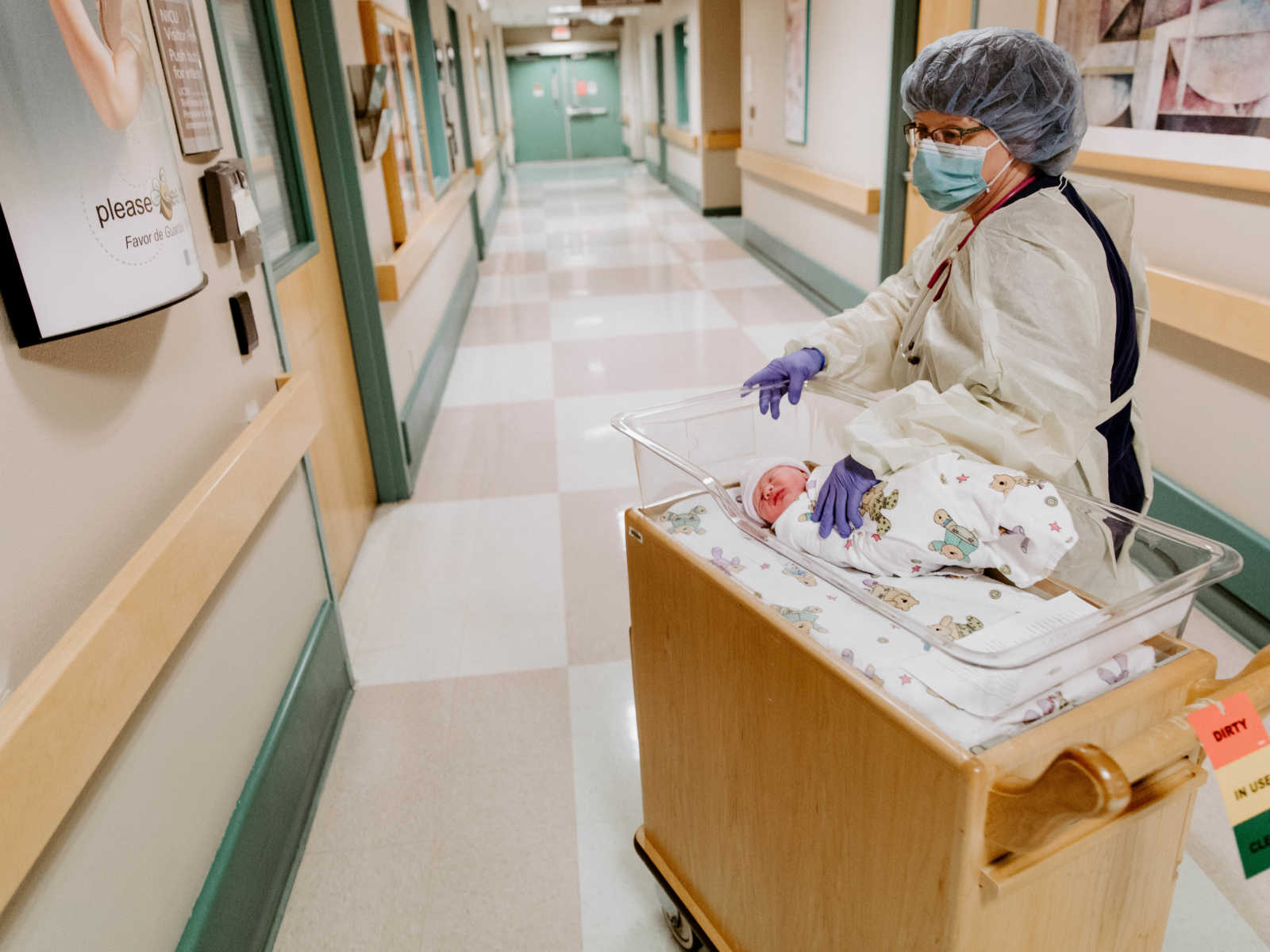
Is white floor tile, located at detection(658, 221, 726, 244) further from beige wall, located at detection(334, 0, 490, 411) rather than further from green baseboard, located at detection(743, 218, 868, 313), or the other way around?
beige wall, located at detection(334, 0, 490, 411)

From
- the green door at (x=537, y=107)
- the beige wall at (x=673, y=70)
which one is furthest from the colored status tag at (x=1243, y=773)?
the green door at (x=537, y=107)

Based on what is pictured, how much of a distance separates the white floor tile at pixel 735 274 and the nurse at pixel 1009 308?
5.44m

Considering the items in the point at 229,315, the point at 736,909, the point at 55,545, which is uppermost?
the point at 229,315

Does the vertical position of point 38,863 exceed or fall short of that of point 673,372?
it exceeds it

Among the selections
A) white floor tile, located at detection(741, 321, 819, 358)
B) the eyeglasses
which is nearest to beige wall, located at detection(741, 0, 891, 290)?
white floor tile, located at detection(741, 321, 819, 358)

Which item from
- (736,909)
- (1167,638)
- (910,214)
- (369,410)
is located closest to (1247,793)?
(1167,638)

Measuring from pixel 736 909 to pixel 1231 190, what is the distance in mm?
2349

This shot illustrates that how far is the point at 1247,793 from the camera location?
75 centimetres

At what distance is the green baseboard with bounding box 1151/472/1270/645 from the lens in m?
2.25

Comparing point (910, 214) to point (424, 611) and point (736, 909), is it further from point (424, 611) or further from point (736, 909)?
point (736, 909)

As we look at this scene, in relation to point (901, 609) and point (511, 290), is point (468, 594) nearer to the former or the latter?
point (901, 609)

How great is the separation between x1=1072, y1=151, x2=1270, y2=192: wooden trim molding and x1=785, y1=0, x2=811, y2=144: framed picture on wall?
11.7ft

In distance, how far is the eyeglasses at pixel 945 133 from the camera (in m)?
1.27

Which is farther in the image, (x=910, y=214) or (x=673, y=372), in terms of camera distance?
(x=673, y=372)
